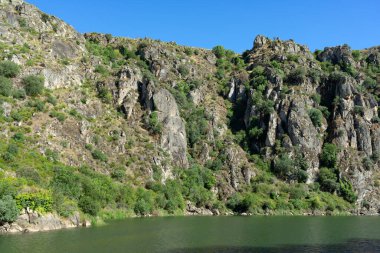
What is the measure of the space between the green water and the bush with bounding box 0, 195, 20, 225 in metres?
3.86

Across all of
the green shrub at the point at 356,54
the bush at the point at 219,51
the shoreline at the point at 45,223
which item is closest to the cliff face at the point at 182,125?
the green shrub at the point at 356,54

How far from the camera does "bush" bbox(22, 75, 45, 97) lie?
344 ft

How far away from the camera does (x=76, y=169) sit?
302 ft

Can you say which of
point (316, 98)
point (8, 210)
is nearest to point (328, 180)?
point (316, 98)

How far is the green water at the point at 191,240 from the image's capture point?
47750 mm

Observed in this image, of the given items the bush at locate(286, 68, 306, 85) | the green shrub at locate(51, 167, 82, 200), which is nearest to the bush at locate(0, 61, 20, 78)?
the green shrub at locate(51, 167, 82, 200)

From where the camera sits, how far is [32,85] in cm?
10519

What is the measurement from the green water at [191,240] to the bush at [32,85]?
5131cm

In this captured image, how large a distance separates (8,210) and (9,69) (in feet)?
193

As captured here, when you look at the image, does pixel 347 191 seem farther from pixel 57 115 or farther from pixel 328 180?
pixel 57 115

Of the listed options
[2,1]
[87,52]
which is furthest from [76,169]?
[2,1]

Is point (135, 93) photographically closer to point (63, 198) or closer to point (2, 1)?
point (2, 1)

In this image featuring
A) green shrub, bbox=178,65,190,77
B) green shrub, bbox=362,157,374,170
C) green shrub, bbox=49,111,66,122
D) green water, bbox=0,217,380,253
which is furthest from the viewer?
green shrub, bbox=178,65,190,77

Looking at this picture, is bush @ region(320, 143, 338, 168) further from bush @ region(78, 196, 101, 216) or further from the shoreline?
bush @ region(78, 196, 101, 216)
